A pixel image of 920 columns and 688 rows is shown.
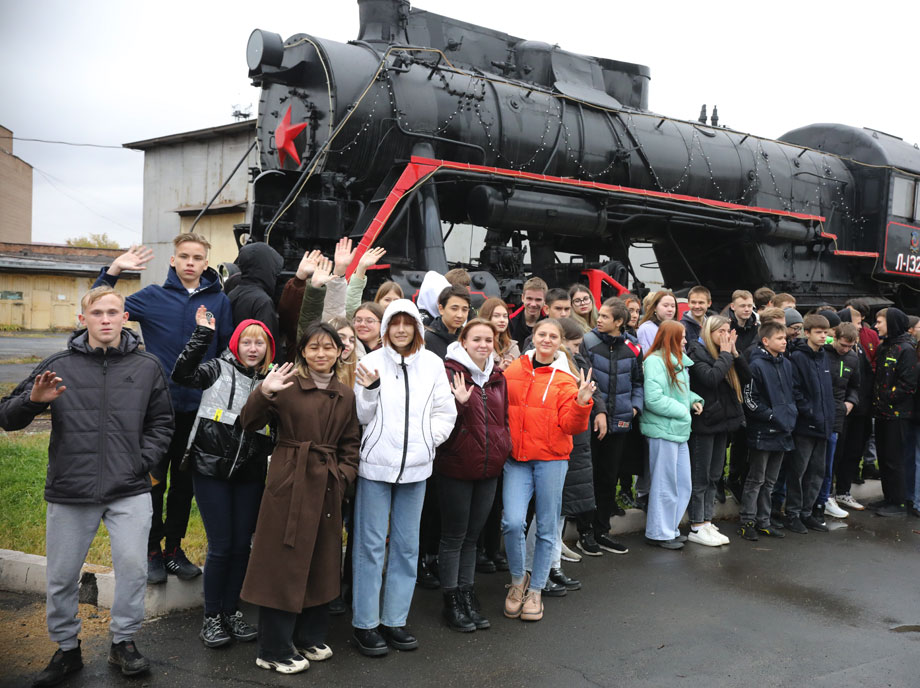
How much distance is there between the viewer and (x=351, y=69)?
8633 millimetres

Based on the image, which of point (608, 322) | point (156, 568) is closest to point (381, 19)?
point (608, 322)

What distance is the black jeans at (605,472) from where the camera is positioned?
5.99 metres

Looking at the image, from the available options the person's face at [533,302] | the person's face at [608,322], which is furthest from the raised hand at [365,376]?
the person's face at [533,302]

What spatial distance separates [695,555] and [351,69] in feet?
20.0

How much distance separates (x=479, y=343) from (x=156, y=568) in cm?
222

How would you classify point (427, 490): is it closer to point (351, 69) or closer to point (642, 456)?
point (642, 456)

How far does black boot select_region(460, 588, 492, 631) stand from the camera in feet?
14.3

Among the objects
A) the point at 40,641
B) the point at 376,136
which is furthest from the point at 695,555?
the point at 376,136

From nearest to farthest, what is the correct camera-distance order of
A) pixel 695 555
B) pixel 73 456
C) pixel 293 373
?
pixel 73 456 → pixel 293 373 → pixel 695 555

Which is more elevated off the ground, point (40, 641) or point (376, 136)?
point (376, 136)

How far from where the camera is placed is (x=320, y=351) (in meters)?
3.92

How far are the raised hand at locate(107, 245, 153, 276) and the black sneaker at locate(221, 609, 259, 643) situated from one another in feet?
6.10

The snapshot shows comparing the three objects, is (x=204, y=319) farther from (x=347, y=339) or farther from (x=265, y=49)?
(x=265, y=49)

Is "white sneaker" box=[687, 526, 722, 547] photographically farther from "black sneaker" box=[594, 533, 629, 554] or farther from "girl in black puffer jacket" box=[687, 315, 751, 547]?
"black sneaker" box=[594, 533, 629, 554]
